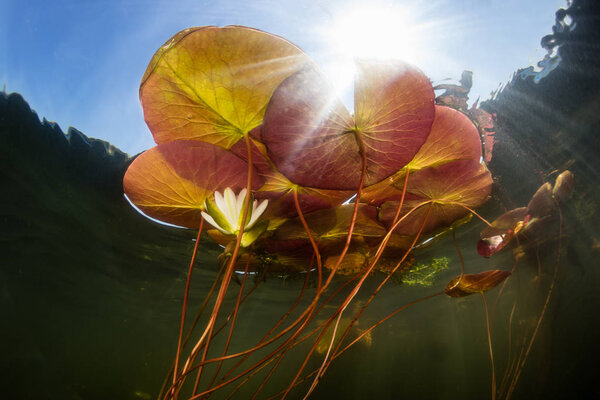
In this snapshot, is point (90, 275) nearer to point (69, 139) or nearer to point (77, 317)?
point (69, 139)

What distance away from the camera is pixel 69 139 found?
5086 millimetres

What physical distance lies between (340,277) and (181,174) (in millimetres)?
9036

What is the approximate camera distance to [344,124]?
84 centimetres

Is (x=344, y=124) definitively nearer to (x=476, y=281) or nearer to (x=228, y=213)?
(x=228, y=213)

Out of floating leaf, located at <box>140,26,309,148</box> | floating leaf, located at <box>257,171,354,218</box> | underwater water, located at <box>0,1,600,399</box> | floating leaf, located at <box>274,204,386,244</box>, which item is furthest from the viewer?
underwater water, located at <box>0,1,600,399</box>

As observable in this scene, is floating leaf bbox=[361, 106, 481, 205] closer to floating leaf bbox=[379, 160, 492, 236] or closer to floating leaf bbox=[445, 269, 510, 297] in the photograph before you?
floating leaf bbox=[379, 160, 492, 236]

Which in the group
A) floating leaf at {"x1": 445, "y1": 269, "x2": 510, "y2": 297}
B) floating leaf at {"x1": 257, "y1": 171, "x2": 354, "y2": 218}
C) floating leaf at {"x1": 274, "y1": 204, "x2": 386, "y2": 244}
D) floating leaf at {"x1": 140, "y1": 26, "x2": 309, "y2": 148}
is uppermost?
floating leaf at {"x1": 140, "y1": 26, "x2": 309, "y2": 148}

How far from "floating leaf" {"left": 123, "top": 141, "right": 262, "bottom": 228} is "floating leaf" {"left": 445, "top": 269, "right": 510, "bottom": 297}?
3.96ft

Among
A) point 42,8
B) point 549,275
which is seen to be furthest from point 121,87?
point 549,275

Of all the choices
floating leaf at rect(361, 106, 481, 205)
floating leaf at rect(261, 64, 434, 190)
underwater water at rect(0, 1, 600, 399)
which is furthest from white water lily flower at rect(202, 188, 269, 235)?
underwater water at rect(0, 1, 600, 399)

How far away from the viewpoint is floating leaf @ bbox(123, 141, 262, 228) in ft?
2.98

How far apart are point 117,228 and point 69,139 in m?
3.87

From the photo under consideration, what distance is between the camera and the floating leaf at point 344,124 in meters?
0.76

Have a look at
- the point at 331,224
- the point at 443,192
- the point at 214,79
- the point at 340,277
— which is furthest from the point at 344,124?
the point at 340,277
